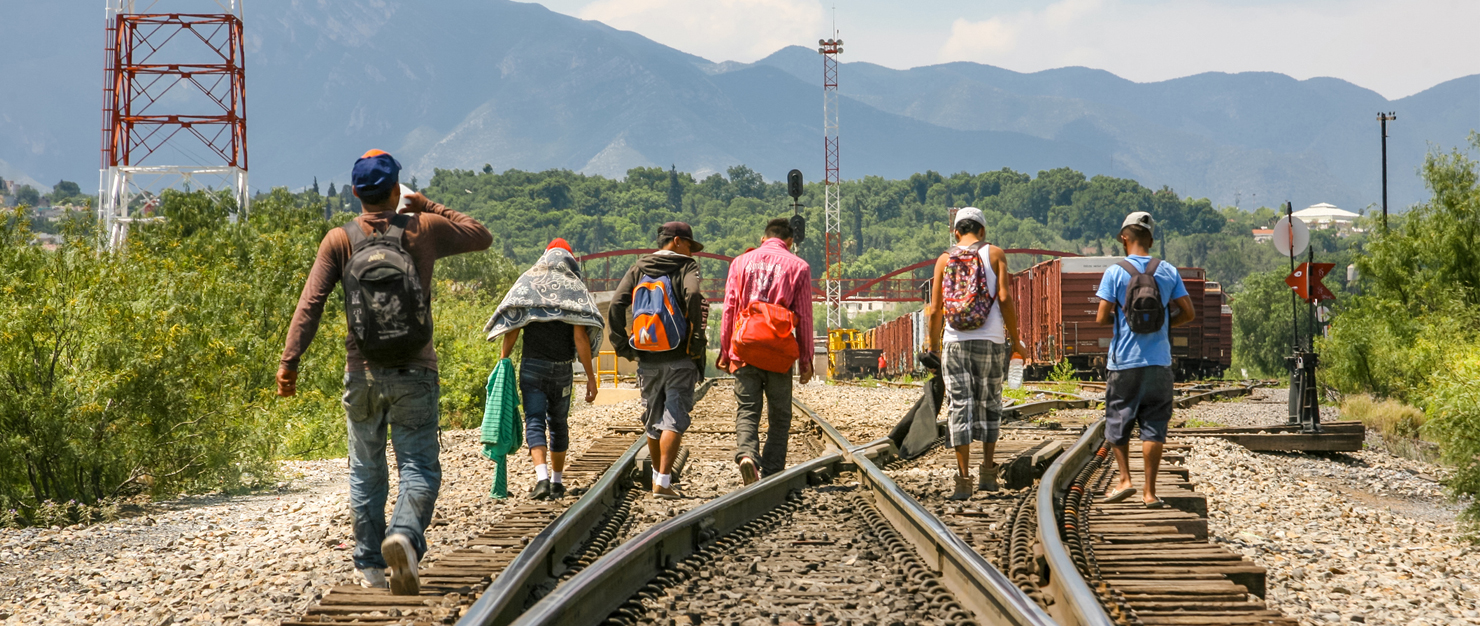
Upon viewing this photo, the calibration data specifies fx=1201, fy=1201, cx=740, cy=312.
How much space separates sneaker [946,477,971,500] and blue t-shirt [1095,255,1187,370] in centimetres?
107

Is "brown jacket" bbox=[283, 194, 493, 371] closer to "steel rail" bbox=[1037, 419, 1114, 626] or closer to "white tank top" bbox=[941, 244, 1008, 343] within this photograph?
"steel rail" bbox=[1037, 419, 1114, 626]

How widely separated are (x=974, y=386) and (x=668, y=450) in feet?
6.31

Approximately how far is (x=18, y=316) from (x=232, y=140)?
32.3 metres

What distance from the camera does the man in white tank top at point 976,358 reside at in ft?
23.2

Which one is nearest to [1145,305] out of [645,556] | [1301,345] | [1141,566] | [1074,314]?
[1141,566]

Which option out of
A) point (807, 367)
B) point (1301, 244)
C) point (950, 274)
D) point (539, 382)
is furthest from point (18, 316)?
point (1301, 244)

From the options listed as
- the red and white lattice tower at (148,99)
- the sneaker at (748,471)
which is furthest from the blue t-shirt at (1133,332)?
the red and white lattice tower at (148,99)

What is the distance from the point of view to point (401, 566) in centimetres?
435

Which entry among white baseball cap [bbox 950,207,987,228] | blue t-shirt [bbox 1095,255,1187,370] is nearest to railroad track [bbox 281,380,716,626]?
white baseball cap [bbox 950,207,987,228]

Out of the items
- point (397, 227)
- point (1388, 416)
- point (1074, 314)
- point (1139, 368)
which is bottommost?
point (1388, 416)

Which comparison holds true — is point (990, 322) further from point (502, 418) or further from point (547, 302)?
point (502, 418)

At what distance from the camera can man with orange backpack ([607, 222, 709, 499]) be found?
7.40 meters

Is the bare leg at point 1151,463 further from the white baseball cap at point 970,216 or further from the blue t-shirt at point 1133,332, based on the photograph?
the white baseball cap at point 970,216

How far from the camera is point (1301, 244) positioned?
14.2 meters
